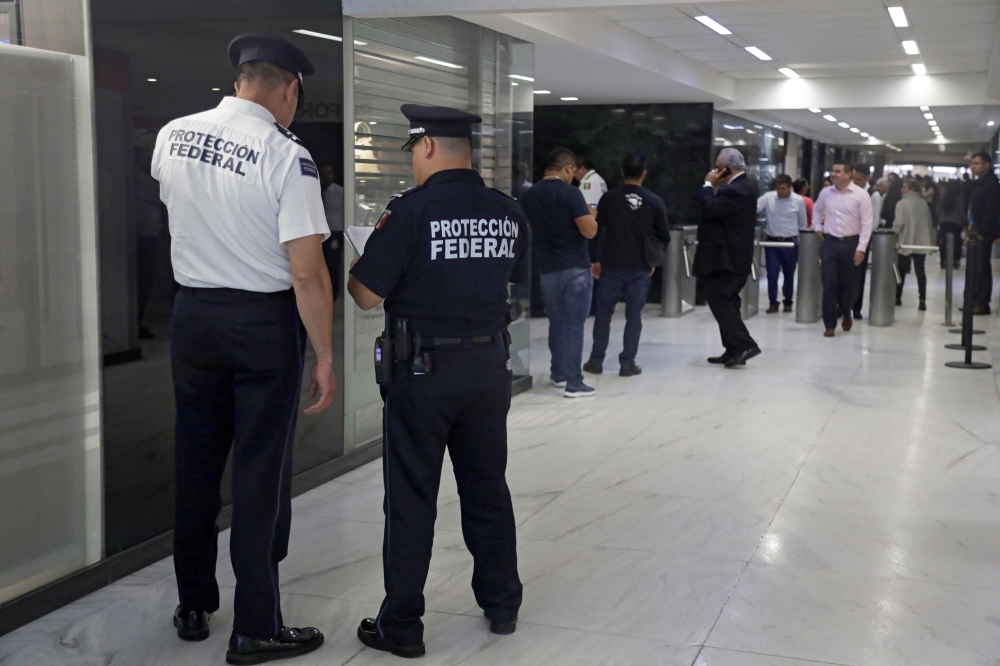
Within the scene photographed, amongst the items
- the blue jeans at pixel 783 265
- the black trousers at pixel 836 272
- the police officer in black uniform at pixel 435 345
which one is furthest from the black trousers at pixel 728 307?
the police officer in black uniform at pixel 435 345

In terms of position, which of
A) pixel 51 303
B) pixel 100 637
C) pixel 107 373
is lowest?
pixel 100 637

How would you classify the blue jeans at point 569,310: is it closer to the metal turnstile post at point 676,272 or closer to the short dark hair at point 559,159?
the short dark hair at point 559,159

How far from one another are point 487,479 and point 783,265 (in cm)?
918

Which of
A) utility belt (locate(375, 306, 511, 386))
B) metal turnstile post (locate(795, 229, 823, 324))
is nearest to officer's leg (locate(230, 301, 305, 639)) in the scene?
utility belt (locate(375, 306, 511, 386))

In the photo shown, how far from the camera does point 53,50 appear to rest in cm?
325

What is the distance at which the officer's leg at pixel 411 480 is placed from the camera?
2.90m

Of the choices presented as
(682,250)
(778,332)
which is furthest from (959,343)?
(682,250)

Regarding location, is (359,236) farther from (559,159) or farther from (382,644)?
(559,159)

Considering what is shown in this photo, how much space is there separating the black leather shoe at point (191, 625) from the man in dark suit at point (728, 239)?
5368 millimetres

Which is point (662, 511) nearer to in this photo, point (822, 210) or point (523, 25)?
point (523, 25)

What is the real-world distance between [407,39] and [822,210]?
5860 millimetres

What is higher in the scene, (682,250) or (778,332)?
(682,250)

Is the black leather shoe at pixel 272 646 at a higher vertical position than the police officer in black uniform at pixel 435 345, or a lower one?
lower

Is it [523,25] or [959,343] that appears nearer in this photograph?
[523,25]
